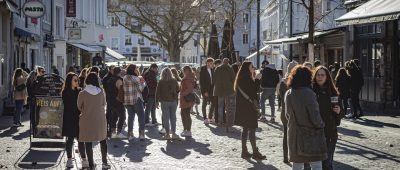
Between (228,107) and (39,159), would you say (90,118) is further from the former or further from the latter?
(228,107)

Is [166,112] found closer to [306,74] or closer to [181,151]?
[181,151]

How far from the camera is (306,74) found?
27.6 ft

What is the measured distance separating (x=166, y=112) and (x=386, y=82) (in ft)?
38.3

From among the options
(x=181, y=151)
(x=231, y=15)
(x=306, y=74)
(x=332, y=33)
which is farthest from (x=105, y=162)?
(x=231, y=15)

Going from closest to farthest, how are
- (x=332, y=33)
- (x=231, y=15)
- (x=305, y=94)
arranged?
(x=305, y=94) → (x=332, y=33) → (x=231, y=15)

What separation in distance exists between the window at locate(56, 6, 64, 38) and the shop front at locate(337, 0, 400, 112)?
851 inches

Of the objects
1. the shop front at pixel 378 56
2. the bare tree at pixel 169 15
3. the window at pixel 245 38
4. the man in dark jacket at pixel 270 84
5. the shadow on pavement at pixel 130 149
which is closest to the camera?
the shadow on pavement at pixel 130 149

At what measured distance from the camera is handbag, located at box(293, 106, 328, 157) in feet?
27.3

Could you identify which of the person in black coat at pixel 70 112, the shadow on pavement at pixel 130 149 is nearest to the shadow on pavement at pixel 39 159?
the person in black coat at pixel 70 112

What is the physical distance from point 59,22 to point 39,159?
32.3m

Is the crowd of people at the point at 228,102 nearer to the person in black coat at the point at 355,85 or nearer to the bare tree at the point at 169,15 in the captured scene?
the person in black coat at the point at 355,85

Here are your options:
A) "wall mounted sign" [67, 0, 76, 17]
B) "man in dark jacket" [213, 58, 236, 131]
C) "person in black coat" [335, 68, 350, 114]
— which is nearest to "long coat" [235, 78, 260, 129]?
"man in dark jacket" [213, 58, 236, 131]

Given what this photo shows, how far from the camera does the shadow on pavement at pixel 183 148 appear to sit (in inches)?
542

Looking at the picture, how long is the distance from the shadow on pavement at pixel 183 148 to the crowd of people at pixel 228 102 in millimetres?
605
